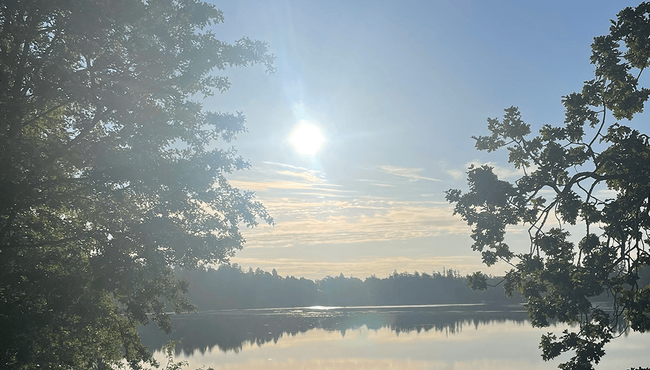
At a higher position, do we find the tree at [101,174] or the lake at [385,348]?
the tree at [101,174]

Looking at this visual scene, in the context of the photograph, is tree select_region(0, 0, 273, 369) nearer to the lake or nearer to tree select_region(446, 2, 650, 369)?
tree select_region(446, 2, 650, 369)

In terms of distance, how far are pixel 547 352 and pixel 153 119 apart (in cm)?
1231

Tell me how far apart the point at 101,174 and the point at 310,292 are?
6734 inches

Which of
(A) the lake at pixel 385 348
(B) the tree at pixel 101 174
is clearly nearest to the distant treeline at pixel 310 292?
(A) the lake at pixel 385 348

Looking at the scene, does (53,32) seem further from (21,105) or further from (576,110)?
(576,110)

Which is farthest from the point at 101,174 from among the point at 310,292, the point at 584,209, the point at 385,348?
the point at 310,292

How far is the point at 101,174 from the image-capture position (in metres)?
13.4

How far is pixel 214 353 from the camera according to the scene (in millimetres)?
48250

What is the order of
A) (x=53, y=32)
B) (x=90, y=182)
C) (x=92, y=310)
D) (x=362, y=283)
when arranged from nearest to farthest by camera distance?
(x=92, y=310) < (x=90, y=182) < (x=53, y=32) < (x=362, y=283)

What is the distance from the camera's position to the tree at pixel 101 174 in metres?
11.8

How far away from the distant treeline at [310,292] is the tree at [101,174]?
137 metres

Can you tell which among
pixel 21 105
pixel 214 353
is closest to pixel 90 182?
pixel 21 105

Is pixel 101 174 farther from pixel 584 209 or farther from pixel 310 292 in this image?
pixel 310 292

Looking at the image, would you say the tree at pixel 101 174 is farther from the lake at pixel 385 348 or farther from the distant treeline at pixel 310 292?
the distant treeline at pixel 310 292
